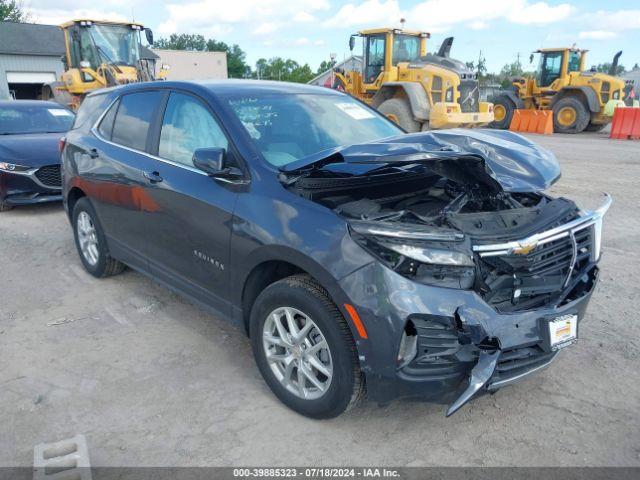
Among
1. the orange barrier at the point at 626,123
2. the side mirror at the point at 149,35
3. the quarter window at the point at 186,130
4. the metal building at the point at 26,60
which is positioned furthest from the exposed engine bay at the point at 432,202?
the metal building at the point at 26,60

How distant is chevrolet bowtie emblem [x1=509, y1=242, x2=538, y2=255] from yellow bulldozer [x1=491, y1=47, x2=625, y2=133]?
18232 mm

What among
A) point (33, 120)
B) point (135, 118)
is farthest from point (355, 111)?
point (33, 120)

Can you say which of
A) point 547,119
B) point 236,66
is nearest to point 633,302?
point 547,119

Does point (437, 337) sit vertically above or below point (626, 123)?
above

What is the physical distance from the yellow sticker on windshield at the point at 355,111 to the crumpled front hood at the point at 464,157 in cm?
102

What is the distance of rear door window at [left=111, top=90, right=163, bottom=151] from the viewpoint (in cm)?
408

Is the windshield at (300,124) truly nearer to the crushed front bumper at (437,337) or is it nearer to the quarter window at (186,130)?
the quarter window at (186,130)

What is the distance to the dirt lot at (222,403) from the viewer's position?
8.83 ft

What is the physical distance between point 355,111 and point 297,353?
218 centimetres

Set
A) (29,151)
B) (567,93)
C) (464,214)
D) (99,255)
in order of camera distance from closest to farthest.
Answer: (464,214) → (99,255) → (29,151) → (567,93)

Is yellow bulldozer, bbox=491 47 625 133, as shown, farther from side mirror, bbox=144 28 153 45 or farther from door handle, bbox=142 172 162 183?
door handle, bbox=142 172 162 183

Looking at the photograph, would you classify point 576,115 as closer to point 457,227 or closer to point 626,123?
point 626,123

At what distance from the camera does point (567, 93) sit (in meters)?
19.1

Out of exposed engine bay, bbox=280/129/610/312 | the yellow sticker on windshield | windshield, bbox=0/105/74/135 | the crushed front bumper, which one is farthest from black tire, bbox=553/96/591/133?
the crushed front bumper
